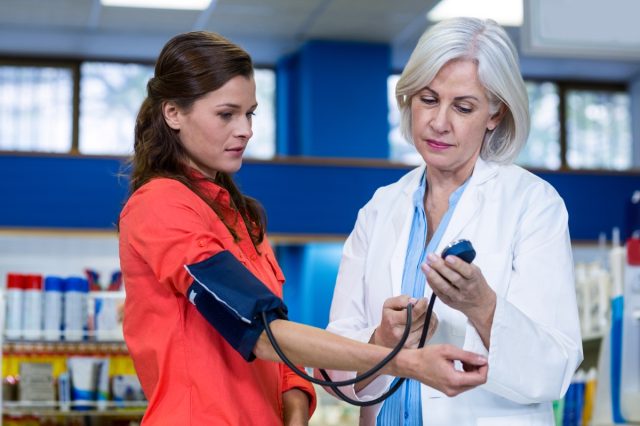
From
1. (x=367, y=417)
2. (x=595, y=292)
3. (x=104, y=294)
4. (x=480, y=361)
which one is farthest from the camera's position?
(x=595, y=292)

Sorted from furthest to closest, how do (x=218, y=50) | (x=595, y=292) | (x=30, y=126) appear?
(x=30, y=126), (x=595, y=292), (x=218, y=50)

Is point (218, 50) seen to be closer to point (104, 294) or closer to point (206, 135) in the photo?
point (206, 135)

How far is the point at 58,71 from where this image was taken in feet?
30.3

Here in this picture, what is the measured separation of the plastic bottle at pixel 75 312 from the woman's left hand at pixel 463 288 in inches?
91.6

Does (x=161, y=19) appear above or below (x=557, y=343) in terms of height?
above

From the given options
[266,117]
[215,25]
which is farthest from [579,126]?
[215,25]

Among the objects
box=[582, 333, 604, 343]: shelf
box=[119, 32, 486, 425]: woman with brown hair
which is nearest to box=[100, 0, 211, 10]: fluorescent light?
box=[582, 333, 604, 343]: shelf

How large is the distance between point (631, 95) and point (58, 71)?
19.5 ft

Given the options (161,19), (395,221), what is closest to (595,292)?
(395,221)

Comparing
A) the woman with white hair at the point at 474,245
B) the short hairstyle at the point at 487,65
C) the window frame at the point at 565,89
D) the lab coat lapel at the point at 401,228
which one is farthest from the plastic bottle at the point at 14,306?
the window frame at the point at 565,89

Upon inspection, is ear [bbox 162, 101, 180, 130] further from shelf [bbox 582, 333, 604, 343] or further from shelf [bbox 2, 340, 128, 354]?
shelf [bbox 582, 333, 604, 343]

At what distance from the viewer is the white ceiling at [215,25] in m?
7.91

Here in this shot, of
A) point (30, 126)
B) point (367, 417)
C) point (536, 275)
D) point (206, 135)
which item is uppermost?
point (30, 126)

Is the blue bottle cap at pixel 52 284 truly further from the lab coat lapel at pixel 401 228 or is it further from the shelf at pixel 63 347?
the lab coat lapel at pixel 401 228
